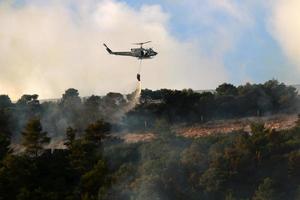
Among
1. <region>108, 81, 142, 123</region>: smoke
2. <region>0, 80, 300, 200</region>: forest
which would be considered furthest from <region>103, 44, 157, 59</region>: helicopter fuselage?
<region>108, 81, 142, 123</region>: smoke

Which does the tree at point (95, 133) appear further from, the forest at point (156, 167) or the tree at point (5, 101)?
the tree at point (5, 101)

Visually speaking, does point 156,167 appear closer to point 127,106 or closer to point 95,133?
point 95,133

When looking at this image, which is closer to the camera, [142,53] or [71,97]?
[142,53]

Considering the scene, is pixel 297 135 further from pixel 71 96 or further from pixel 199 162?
pixel 71 96

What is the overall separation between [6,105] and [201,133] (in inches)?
1739

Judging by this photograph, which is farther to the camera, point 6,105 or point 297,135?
point 6,105

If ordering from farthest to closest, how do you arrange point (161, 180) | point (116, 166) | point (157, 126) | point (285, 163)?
point (157, 126), point (116, 166), point (285, 163), point (161, 180)

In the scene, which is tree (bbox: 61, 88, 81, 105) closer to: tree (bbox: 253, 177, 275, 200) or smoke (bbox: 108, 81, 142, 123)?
smoke (bbox: 108, 81, 142, 123)

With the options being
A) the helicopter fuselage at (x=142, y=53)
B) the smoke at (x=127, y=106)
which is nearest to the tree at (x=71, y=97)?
the smoke at (x=127, y=106)

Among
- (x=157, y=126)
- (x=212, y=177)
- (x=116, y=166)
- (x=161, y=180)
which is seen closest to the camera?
(x=161, y=180)

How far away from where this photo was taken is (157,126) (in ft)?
262

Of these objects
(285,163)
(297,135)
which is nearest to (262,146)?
(285,163)

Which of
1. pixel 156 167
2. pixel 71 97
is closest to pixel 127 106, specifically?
pixel 71 97

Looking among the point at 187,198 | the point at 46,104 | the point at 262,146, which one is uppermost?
the point at 46,104
